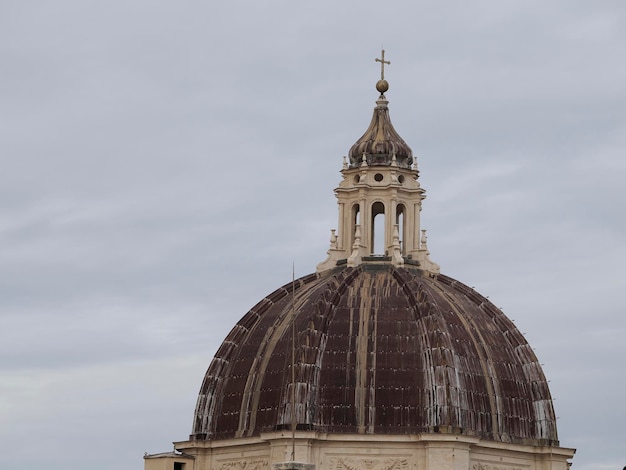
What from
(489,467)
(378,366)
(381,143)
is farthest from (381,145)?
(489,467)

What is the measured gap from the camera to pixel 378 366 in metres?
127

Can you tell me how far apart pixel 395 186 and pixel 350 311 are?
9.46m

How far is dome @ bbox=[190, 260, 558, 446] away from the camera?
12581cm

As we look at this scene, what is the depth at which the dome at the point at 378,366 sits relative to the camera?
125812 mm

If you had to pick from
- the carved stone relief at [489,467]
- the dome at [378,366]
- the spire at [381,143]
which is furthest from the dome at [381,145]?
the carved stone relief at [489,467]

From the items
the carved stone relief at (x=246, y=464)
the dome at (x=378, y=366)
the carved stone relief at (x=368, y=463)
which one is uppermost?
the dome at (x=378, y=366)

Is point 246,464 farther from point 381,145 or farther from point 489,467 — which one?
point 381,145

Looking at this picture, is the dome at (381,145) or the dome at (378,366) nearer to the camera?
the dome at (378,366)

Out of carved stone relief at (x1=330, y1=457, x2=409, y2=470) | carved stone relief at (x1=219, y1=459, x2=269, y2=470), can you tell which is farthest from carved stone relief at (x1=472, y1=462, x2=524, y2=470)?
carved stone relief at (x1=219, y1=459, x2=269, y2=470)

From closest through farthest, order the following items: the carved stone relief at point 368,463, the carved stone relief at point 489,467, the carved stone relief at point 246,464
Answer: the carved stone relief at point 368,463 → the carved stone relief at point 489,467 → the carved stone relief at point 246,464

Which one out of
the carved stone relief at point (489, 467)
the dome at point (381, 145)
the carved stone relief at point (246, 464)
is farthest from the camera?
the dome at point (381, 145)

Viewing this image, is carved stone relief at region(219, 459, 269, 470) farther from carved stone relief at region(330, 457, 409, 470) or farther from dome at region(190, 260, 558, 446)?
carved stone relief at region(330, 457, 409, 470)

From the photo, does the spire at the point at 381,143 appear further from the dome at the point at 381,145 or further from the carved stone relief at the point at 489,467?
the carved stone relief at the point at 489,467

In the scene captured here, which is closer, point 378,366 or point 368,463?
point 368,463
